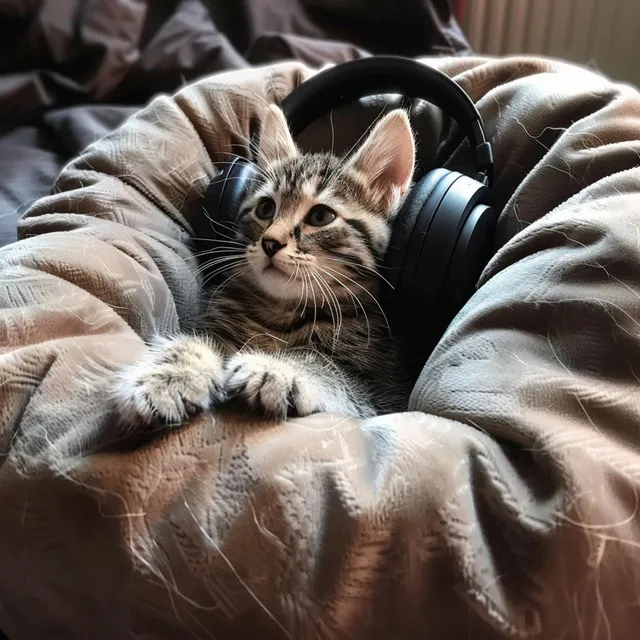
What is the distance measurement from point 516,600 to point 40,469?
1.44 ft

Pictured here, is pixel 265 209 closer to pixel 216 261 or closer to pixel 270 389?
pixel 216 261

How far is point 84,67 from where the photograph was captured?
68.4 inches

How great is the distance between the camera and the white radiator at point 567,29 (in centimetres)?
204

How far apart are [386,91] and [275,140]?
199mm

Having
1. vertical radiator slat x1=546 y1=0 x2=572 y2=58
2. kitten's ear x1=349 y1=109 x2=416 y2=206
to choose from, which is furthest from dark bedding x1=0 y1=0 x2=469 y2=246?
kitten's ear x1=349 y1=109 x2=416 y2=206

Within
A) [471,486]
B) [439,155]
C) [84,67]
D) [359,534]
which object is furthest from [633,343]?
[84,67]

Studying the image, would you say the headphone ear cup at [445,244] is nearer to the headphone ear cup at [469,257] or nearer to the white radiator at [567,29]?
the headphone ear cup at [469,257]

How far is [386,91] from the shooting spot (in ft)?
3.68

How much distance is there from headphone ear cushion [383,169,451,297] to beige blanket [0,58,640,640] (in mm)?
141

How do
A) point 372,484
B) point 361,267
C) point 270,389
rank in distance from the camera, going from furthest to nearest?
→ point 361,267, point 270,389, point 372,484

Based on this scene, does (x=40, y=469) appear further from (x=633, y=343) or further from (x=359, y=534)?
(x=633, y=343)

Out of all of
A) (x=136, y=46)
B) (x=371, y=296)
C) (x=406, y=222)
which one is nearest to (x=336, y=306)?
(x=371, y=296)

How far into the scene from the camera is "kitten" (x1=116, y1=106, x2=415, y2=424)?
951mm

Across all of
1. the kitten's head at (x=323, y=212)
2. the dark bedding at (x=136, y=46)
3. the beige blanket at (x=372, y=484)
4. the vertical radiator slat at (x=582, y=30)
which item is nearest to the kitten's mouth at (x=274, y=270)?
the kitten's head at (x=323, y=212)
